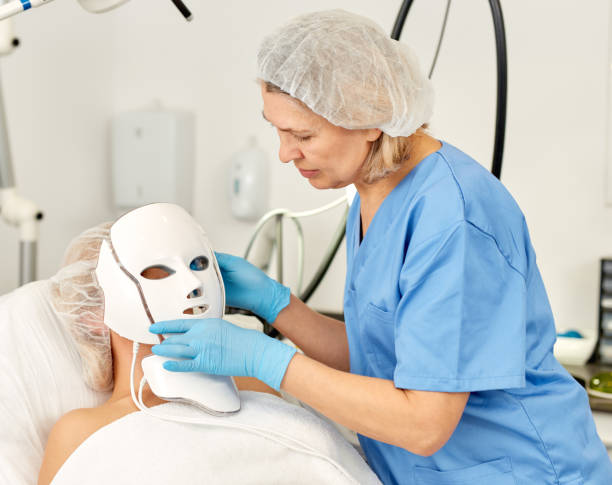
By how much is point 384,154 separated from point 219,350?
0.40 metres

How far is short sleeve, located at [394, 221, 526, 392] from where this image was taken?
947 millimetres

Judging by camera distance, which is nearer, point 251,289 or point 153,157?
point 251,289

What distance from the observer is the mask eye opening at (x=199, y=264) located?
1.15 meters

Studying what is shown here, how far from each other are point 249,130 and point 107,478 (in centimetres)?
162

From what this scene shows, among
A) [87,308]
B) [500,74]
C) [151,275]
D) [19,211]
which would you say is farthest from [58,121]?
[500,74]

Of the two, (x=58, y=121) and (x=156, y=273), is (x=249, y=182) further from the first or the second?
(x=156, y=273)

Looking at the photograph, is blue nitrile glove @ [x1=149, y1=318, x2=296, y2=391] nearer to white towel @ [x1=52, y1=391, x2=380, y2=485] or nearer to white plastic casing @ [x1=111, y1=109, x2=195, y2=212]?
A: white towel @ [x1=52, y1=391, x2=380, y2=485]

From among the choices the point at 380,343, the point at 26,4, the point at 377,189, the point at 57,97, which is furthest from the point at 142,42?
the point at 380,343

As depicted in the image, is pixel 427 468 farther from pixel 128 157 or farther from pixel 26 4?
pixel 128 157

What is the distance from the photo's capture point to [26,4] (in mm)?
1113

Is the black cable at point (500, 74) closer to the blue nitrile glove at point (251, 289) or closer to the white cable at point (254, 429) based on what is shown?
the blue nitrile glove at point (251, 289)

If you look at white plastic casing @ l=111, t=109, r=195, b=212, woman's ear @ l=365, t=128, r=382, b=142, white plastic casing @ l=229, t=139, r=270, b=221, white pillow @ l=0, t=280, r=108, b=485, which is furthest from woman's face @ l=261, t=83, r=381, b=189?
white plastic casing @ l=111, t=109, r=195, b=212

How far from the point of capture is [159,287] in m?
1.08

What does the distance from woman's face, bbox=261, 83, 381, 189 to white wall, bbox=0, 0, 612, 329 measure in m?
1.14
